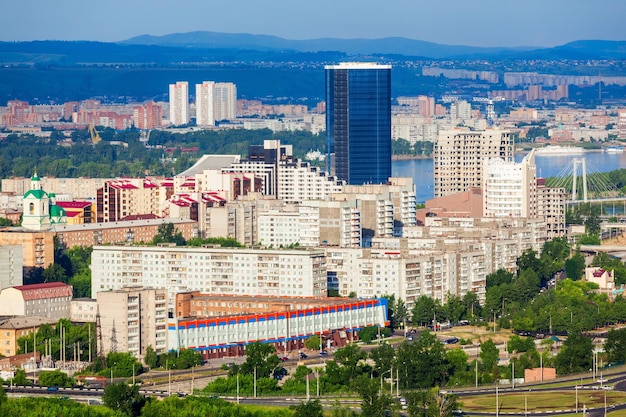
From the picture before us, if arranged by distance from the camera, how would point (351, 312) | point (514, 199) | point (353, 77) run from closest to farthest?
point (351, 312) → point (514, 199) → point (353, 77)

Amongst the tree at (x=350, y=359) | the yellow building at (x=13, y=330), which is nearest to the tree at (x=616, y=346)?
the tree at (x=350, y=359)

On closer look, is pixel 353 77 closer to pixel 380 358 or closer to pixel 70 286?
pixel 70 286

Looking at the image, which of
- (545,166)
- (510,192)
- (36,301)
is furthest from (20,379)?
(545,166)

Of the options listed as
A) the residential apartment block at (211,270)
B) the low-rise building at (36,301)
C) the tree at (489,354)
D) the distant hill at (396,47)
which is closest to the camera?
the tree at (489,354)

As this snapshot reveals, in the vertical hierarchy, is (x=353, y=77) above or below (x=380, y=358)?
above

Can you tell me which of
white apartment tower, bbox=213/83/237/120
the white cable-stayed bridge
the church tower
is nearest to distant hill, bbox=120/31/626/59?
white apartment tower, bbox=213/83/237/120

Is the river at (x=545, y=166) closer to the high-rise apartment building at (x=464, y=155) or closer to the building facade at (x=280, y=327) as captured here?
the high-rise apartment building at (x=464, y=155)

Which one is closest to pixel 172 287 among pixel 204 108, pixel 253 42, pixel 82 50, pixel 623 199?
pixel 623 199

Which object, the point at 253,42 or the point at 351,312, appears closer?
the point at 351,312
